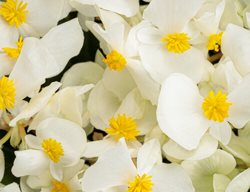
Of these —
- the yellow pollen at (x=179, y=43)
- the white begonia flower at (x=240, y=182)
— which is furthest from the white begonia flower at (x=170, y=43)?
the white begonia flower at (x=240, y=182)

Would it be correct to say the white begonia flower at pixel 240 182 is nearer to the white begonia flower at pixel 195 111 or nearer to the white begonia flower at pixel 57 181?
the white begonia flower at pixel 195 111

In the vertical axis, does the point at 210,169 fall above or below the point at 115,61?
below

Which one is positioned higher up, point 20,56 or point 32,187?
point 20,56

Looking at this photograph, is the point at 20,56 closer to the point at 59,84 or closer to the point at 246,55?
the point at 59,84

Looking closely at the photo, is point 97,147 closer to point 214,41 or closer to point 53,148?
point 53,148

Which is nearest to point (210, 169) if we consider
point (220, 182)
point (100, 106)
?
point (220, 182)

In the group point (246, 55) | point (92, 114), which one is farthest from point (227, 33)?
point (92, 114)
